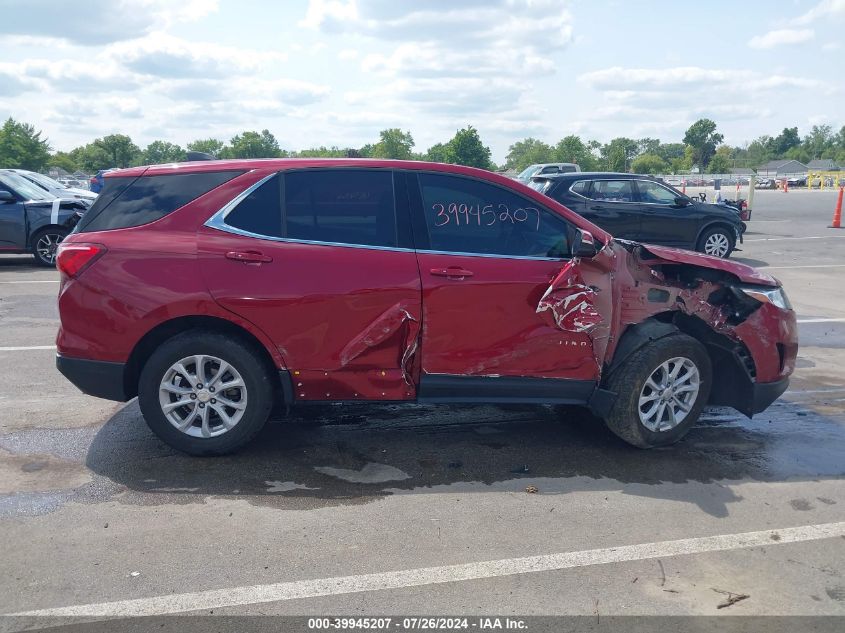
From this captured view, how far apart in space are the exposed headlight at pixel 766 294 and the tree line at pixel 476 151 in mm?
2982

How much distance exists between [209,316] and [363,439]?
1369 millimetres

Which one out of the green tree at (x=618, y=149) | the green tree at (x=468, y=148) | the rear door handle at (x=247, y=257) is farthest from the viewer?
the green tree at (x=618, y=149)

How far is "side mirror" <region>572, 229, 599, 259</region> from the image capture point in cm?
479

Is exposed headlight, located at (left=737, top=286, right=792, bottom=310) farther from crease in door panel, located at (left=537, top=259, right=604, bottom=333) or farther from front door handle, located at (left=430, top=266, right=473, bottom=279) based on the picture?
front door handle, located at (left=430, top=266, right=473, bottom=279)

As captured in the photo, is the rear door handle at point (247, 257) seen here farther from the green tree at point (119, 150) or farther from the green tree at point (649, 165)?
the green tree at point (649, 165)


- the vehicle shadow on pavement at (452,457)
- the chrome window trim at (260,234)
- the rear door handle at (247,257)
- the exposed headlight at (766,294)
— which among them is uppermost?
the chrome window trim at (260,234)

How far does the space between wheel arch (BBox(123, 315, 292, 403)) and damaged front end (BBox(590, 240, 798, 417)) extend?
84.0 inches

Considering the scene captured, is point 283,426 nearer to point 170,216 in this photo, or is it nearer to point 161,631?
point 170,216

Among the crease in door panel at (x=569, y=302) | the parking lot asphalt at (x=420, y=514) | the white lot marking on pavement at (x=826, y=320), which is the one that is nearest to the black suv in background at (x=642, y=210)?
the white lot marking on pavement at (x=826, y=320)

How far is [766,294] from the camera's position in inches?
208

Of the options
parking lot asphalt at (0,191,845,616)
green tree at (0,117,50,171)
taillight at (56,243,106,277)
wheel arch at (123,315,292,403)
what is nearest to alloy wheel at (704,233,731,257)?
parking lot asphalt at (0,191,845,616)

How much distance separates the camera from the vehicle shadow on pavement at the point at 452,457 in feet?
14.5

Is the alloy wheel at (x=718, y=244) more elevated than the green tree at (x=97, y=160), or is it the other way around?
the green tree at (x=97, y=160)

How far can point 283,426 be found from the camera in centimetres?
539
